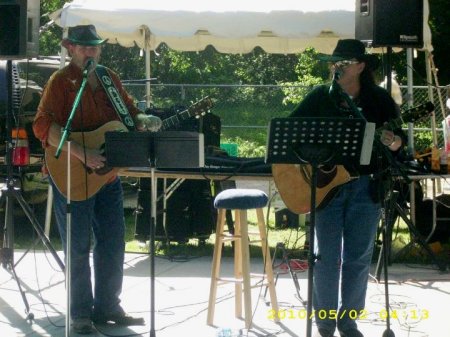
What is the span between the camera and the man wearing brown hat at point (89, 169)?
5672 millimetres

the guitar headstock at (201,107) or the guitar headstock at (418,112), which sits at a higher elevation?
the guitar headstock at (418,112)

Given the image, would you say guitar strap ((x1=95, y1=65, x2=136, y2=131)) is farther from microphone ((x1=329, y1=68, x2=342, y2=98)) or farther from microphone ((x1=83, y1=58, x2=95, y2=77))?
microphone ((x1=329, y1=68, x2=342, y2=98))

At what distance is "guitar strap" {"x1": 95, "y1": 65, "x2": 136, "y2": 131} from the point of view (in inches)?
226

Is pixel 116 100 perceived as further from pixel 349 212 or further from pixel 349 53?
pixel 349 212

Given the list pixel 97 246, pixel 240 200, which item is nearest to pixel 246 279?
pixel 240 200

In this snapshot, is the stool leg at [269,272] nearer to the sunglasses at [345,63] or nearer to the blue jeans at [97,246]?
the blue jeans at [97,246]

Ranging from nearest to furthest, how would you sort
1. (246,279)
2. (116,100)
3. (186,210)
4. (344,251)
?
1. (344,251)
2. (116,100)
3. (246,279)
4. (186,210)

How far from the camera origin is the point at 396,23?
266 inches

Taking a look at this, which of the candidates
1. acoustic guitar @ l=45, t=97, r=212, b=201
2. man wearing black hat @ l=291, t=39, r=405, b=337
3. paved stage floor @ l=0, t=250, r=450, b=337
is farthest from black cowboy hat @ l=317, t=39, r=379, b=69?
paved stage floor @ l=0, t=250, r=450, b=337

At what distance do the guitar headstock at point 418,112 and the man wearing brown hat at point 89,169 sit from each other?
1575 mm

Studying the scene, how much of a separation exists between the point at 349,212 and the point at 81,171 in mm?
1768

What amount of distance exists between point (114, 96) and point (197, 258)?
10.6 ft

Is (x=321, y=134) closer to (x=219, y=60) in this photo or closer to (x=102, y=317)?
(x=102, y=317)
